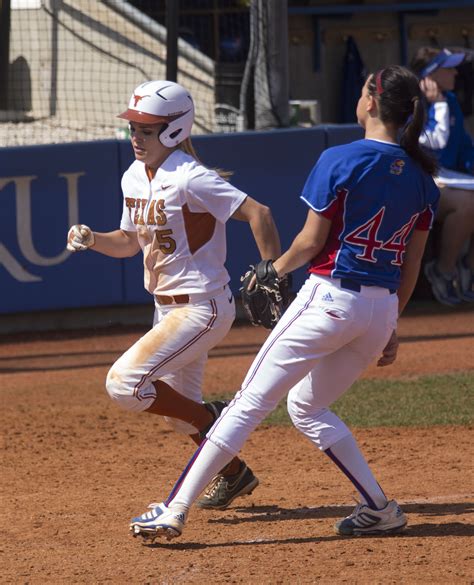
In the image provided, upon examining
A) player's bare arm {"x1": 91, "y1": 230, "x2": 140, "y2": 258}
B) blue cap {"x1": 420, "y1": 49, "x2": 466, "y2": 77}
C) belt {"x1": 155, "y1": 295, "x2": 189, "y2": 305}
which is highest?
blue cap {"x1": 420, "y1": 49, "x2": 466, "y2": 77}

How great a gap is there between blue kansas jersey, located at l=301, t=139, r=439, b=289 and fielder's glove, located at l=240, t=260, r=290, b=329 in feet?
0.50

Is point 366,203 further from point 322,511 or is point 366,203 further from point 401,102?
point 322,511

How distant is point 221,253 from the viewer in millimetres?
5008

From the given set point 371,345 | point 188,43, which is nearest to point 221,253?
point 371,345

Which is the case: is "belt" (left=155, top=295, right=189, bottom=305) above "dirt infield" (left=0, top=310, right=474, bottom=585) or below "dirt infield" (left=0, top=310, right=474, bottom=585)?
above

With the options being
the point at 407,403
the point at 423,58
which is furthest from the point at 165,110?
the point at 423,58

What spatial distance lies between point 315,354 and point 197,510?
1.29 meters

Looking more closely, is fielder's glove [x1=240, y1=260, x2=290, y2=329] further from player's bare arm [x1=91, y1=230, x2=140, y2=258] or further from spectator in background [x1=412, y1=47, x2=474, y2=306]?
spectator in background [x1=412, y1=47, x2=474, y2=306]

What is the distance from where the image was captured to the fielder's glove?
4332 mm

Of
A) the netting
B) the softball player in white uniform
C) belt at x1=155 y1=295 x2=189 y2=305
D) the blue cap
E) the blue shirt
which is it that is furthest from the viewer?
the netting

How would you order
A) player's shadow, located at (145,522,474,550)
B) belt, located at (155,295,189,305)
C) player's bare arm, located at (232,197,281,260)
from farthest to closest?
belt, located at (155,295,189,305), player's bare arm, located at (232,197,281,260), player's shadow, located at (145,522,474,550)

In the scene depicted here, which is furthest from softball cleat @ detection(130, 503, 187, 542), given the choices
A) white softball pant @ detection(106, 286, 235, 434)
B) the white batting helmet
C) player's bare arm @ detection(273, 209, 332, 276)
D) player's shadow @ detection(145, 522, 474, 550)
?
the white batting helmet

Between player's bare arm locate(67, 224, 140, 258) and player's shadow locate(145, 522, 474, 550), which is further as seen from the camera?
player's bare arm locate(67, 224, 140, 258)

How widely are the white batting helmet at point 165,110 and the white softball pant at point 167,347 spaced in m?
0.72
